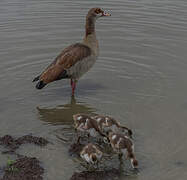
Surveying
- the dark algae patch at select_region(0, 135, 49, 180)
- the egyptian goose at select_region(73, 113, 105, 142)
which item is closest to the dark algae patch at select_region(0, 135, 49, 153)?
the dark algae patch at select_region(0, 135, 49, 180)

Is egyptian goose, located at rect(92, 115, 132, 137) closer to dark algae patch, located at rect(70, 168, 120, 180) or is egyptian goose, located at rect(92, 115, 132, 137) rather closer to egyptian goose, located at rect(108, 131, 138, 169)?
→ egyptian goose, located at rect(108, 131, 138, 169)

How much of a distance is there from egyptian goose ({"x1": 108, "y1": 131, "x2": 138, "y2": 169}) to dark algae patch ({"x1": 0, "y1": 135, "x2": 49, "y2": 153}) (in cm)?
146

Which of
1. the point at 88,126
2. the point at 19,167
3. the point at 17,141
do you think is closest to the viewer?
the point at 19,167

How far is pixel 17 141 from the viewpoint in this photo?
317 inches

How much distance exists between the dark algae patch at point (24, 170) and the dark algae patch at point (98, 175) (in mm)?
597

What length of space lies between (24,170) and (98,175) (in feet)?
3.97

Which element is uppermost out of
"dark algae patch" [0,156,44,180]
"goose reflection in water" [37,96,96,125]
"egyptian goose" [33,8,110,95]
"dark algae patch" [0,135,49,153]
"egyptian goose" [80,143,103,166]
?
"egyptian goose" [33,8,110,95]

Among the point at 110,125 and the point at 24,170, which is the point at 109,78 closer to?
the point at 110,125

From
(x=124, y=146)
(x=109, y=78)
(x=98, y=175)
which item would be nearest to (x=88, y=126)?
(x=124, y=146)

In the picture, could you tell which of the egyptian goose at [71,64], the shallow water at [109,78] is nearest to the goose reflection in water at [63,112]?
the shallow water at [109,78]

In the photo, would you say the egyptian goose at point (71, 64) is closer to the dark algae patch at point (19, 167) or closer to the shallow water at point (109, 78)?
the shallow water at point (109, 78)

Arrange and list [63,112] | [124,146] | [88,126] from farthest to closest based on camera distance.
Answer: [63,112] < [88,126] < [124,146]

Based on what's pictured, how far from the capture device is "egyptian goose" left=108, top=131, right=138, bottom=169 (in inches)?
280

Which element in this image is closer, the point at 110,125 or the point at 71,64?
the point at 110,125
